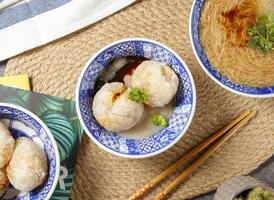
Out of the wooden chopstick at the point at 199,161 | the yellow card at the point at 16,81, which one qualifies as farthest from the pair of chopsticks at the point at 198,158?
the yellow card at the point at 16,81

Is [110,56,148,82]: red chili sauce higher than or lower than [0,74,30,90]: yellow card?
lower

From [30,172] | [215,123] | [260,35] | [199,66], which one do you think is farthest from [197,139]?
[30,172]

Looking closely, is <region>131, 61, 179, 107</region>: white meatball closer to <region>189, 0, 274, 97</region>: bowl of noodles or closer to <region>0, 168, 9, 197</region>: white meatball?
<region>189, 0, 274, 97</region>: bowl of noodles

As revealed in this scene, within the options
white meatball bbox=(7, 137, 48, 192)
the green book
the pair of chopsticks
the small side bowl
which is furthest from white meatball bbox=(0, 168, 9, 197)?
the small side bowl

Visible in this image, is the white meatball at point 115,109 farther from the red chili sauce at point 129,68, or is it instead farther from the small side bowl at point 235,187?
the small side bowl at point 235,187

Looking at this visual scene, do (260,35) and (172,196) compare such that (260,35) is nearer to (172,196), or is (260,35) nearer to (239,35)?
(239,35)

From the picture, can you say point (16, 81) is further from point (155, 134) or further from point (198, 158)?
point (198, 158)
